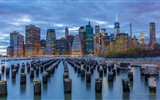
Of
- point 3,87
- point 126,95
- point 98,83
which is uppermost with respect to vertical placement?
point 98,83

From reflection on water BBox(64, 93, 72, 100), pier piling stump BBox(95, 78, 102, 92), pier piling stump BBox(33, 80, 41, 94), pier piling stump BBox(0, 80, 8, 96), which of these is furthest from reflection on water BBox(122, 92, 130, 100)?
pier piling stump BBox(0, 80, 8, 96)

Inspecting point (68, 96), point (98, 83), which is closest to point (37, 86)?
point (68, 96)

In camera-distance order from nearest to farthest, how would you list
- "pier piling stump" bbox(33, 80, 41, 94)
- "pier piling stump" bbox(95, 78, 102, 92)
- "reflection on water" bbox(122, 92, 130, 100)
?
"reflection on water" bbox(122, 92, 130, 100), "pier piling stump" bbox(33, 80, 41, 94), "pier piling stump" bbox(95, 78, 102, 92)

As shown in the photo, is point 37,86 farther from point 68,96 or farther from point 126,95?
point 126,95

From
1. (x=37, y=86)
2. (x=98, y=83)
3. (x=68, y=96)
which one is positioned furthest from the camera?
(x=98, y=83)

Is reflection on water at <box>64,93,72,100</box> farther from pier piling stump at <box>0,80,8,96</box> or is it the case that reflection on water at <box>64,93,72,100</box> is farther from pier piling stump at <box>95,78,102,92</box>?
pier piling stump at <box>0,80,8,96</box>

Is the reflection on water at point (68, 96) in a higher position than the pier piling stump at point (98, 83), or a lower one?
lower

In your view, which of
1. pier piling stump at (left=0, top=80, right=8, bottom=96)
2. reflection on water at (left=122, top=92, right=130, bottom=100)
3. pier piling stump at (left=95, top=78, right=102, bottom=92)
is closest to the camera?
reflection on water at (left=122, top=92, right=130, bottom=100)

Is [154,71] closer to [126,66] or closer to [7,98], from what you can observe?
[126,66]

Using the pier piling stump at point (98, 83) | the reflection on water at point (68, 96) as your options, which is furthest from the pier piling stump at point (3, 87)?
the pier piling stump at point (98, 83)

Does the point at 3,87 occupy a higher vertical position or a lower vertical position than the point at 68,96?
higher

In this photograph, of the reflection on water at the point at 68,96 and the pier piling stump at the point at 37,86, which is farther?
the pier piling stump at the point at 37,86

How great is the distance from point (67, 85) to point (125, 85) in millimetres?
4494

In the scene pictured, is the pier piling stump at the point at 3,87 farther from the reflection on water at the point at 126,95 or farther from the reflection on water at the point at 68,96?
the reflection on water at the point at 126,95
